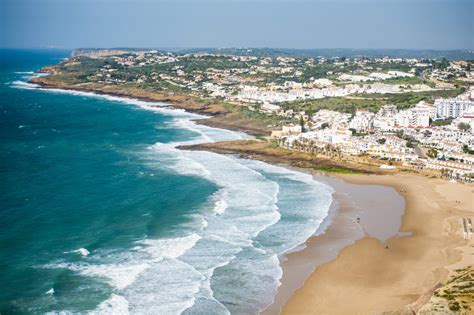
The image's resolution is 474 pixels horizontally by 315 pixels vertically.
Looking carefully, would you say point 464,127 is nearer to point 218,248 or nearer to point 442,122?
point 442,122

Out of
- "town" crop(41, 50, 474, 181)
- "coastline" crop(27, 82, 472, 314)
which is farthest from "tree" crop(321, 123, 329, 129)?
"coastline" crop(27, 82, 472, 314)

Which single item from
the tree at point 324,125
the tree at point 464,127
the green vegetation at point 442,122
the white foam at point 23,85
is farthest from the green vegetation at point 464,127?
the white foam at point 23,85

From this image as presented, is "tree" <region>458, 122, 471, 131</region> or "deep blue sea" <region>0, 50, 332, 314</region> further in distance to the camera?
"tree" <region>458, 122, 471, 131</region>

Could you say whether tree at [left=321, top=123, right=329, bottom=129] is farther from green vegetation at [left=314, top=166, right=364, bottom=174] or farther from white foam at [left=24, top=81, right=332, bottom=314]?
white foam at [left=24, top=81, right=332, bottom=314]

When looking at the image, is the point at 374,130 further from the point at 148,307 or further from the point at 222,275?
the point at 148,307

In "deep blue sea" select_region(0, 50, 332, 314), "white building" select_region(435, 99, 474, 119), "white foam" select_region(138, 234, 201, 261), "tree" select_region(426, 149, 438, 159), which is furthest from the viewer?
"white building" select_region(435, 99, 474, 119)

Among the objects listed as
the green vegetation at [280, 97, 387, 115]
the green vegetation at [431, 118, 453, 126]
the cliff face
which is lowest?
the cliff face

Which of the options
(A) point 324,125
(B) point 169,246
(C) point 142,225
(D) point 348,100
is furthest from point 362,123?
(B) point 169,246

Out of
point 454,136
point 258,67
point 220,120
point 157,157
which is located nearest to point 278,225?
point 157,157

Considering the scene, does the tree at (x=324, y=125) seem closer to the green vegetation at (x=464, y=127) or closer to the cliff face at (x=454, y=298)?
the green vegetation at (x=464, y=127)
